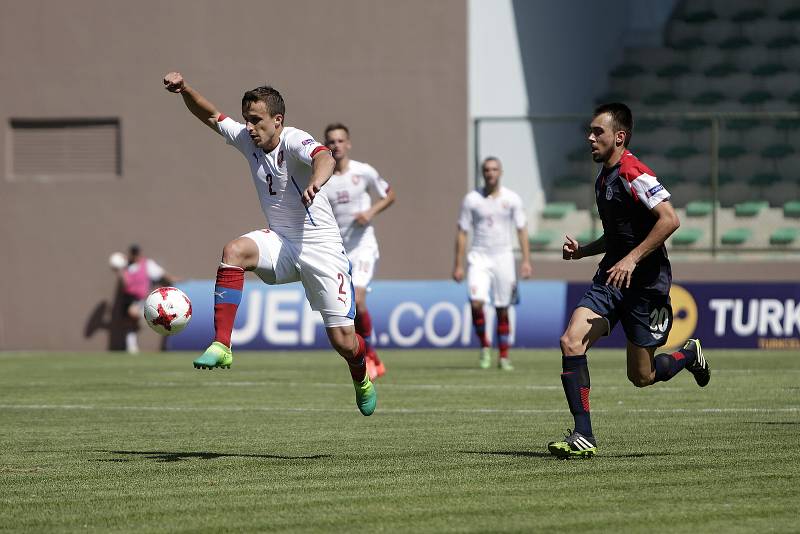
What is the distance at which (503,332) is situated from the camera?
17.4 meters

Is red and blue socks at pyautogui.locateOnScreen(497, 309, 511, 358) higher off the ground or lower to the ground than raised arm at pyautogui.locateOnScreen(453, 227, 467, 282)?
lower

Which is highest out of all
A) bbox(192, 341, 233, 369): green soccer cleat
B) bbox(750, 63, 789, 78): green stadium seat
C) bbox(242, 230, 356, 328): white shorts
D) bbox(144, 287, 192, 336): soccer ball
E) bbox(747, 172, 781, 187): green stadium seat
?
bbox(750, 63, 789, 78): green stadium seat

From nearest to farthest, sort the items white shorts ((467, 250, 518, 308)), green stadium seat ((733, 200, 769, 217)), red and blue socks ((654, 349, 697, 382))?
red and blue socks ((654, 349, 697, 382)) → white shorts ((467, 250, 518, 308)) → green stadium seat ((733, 200, 769, 217))

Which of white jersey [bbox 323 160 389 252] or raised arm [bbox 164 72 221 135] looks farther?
white jersey [bbox 323 160 389 252]

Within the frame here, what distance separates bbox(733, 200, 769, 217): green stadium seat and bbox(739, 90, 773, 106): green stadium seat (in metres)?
4.54

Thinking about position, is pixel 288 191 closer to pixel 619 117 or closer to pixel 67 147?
pixel 619 117

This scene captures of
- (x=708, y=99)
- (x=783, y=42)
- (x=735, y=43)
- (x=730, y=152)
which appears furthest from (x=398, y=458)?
(x=735, y=43)

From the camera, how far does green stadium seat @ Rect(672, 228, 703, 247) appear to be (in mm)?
23375

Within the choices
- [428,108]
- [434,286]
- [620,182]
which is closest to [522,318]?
[434,286]

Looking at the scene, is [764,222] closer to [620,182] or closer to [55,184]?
[55,184]

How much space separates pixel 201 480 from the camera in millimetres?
7441

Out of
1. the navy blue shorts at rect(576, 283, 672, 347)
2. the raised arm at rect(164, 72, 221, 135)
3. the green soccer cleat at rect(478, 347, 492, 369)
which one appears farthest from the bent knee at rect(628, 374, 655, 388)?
the green soccer cleat at rect(478, 347, 492, 369)

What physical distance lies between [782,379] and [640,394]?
2426mm

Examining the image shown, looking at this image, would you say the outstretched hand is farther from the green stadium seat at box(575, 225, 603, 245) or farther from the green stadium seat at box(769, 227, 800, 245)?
the green stadium seat at box(769, 227, 800, 245)
